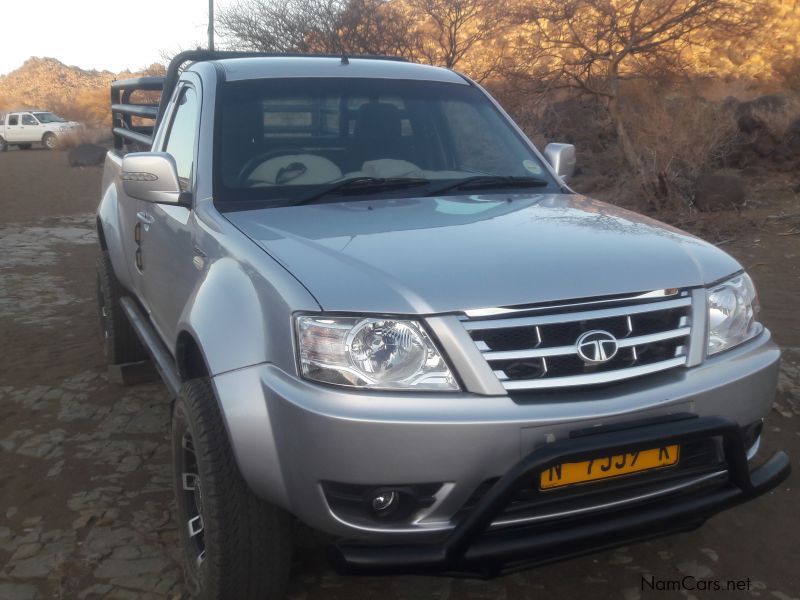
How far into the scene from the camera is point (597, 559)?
292 cm

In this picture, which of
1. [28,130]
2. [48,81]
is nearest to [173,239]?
[28,130]

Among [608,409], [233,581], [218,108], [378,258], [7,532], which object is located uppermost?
[218,108]

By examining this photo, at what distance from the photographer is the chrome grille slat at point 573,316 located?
2.10 m

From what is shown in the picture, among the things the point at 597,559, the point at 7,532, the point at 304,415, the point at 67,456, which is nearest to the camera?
the point at 304,415

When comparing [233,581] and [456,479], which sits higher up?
[456,479]

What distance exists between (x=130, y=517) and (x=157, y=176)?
53.0 inches

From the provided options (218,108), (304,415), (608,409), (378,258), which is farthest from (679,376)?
(218,108)

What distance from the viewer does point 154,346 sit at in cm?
362

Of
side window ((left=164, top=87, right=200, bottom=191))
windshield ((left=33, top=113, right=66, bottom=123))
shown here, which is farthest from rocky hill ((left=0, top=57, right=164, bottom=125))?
side window ((left=164, top=87, right=200, bottom=191))

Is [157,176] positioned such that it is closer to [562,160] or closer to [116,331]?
[562,160]

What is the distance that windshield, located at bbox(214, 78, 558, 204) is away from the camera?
3.18 m

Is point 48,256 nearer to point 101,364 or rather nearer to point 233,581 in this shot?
point 101,364

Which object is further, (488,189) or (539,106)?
(539,106)

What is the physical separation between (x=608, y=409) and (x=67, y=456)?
108 inches
